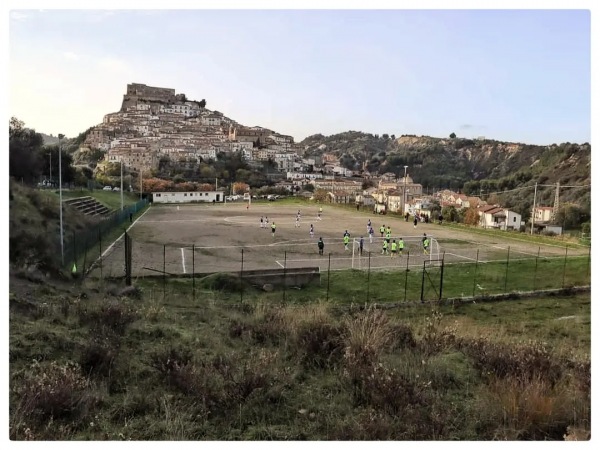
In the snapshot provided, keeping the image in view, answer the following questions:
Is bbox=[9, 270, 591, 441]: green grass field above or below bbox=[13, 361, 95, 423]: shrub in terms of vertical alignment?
below

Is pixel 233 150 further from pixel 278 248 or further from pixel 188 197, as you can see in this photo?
pixel 278 248

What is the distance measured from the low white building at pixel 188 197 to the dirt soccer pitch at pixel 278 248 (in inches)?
1069

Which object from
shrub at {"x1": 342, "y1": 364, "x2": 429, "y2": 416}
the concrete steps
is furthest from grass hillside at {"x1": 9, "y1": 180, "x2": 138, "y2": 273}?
the concrete steps

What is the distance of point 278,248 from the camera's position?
21984mm

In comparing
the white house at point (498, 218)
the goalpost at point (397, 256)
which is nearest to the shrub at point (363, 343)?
the goalpost at point (397, 256)

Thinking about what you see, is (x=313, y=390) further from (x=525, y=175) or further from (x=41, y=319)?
(x=525, y=175)

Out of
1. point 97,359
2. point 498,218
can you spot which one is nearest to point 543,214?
point 498,218

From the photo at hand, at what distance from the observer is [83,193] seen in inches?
1587

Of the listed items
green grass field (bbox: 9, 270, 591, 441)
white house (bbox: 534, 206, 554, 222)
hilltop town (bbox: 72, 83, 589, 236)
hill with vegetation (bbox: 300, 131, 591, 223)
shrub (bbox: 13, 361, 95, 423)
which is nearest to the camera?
shrub (bbox: 13, 361, 95, 423)

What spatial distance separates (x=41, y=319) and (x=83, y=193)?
3791cm

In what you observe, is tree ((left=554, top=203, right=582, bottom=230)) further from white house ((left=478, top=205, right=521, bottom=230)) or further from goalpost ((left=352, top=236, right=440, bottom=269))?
goalpost ((left=352, top=236, right=440, bottom=269))

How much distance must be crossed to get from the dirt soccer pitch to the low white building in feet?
89.1

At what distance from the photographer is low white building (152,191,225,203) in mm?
60600

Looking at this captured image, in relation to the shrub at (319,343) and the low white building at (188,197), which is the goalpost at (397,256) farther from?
the low white building at (188,197)
